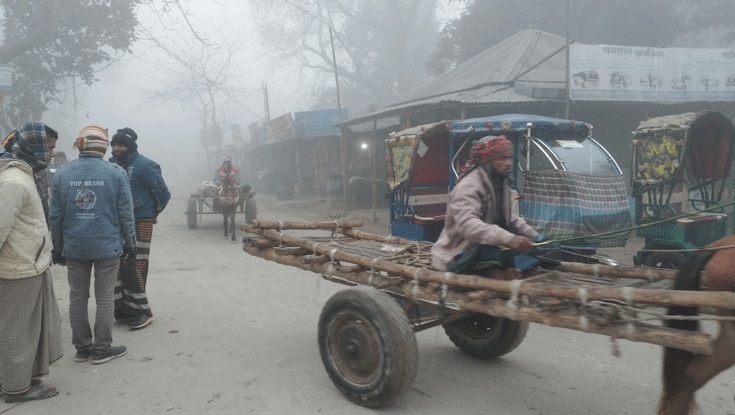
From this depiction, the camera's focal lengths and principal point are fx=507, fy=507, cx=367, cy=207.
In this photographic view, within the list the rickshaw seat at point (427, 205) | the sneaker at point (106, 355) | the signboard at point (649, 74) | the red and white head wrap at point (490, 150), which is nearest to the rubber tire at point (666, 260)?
the rickshaw seat at point (427, 205)

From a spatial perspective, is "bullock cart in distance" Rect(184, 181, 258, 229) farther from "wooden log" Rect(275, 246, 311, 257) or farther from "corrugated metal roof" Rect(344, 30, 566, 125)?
"wooden log" Rect(275, 246, 311, 257)

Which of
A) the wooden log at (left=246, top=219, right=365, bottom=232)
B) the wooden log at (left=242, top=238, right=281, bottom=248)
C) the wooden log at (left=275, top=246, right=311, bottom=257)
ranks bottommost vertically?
the wooden log at (left=275, top=246, right=311, bottom=257)

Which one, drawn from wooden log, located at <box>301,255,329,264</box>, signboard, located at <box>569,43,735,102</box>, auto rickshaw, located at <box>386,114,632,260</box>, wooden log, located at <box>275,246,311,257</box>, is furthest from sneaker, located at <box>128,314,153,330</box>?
signboard, located at <box>569,43,735,102</box>

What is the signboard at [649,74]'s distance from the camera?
1198 centimetres

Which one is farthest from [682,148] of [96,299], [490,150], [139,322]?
[96,299]

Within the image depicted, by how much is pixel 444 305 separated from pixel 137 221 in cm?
350

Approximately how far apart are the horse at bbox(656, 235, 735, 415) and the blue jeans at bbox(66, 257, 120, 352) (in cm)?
402

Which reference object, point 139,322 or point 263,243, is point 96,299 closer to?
point 139,322

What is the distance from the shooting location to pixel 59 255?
4.17m

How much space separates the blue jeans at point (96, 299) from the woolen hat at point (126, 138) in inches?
57.2

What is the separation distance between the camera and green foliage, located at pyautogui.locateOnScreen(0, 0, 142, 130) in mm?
17516

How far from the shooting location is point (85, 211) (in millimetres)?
4082

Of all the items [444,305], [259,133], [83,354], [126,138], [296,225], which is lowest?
[83,354]

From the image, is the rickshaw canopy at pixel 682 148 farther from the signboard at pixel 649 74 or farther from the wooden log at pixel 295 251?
the wooden log at pixel 295 251
